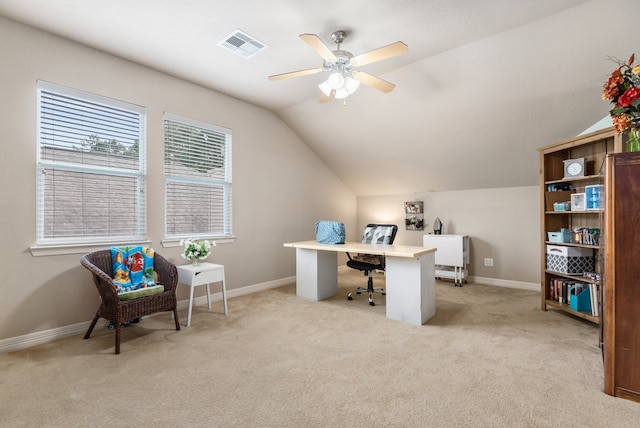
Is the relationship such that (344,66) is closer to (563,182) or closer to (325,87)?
(325,87)

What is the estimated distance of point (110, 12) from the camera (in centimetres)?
270

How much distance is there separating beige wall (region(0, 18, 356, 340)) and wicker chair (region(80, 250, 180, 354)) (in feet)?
0.89

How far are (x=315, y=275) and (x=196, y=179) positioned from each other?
80.0 inches

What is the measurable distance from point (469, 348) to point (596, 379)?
824mm

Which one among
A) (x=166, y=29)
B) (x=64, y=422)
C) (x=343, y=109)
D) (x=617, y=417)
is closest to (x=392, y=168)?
(x=343, y=109)

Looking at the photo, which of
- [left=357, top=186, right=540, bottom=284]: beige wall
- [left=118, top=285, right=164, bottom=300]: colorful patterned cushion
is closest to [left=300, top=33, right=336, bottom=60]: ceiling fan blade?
[left=118, top=285, right=164, bottom=300]: colorful patterned cushion

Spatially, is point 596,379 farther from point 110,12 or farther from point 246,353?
point 110,12

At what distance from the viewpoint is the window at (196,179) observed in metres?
3.96

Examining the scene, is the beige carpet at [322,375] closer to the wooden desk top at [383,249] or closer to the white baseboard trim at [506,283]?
the wooden desk top at [383,249]

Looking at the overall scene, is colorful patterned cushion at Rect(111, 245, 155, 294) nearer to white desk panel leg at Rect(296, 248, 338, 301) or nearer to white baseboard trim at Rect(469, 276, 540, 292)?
white desk panel leg at Rect(296, 248, 338, 301)

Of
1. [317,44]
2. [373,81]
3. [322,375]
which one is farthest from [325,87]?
[322,375]

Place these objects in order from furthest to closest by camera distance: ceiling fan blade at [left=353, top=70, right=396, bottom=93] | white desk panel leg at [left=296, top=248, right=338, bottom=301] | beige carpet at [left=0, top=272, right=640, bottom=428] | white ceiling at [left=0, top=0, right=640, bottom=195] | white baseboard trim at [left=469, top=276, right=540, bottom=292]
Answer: white baseboard trim at [left=469, top=276, right=540, bottom=292]
white desk panel leg at [left=296, top=248, right=338, bottom=301]
ceiling fan blade at [left=353, top=70, right=396, bottom=93]
white ceiling at [left=0, top=0, right=640, bottom=195]
beige carpet at [left=0, top=272, right=640, bottom=428]

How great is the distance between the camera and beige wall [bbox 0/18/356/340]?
2.82 metres

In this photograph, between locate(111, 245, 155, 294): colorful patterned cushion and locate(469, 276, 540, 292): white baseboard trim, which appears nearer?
locate(111, 245, 155, 294): colorful patterned cushion
